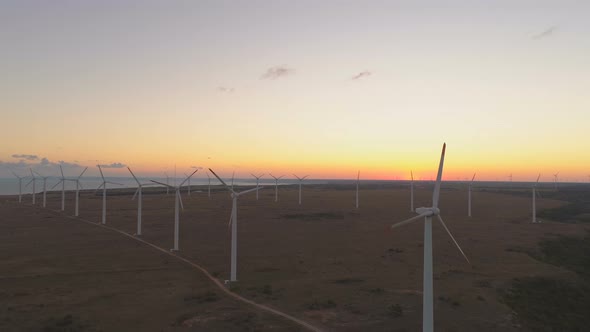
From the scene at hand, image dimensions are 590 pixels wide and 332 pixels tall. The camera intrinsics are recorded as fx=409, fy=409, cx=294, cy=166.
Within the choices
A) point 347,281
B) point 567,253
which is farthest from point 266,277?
point 567,253

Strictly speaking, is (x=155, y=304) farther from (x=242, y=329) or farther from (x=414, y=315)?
(x=414, y=315)

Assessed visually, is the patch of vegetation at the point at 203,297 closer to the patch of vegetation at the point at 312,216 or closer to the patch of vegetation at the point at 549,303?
the patch of vegetation at the point at 549,303

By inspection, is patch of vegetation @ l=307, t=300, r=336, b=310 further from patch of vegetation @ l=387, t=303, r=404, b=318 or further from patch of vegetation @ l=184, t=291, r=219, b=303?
patch of vegetation @ l=184, t=291, r=219, b=303

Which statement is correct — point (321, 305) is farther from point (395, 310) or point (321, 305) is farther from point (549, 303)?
point (549, 303)

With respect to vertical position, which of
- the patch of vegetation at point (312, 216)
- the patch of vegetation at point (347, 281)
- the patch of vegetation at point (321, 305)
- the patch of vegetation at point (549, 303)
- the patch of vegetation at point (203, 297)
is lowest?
the patch of vegetation at point (549, 303)

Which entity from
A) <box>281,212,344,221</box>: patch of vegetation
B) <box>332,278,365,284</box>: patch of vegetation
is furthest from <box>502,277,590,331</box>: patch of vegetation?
<box>281,212,344,221</box>: patch of vegetation

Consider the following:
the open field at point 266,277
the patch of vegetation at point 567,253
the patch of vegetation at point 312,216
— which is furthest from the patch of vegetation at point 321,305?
the patch of vegetation at point 312,216
